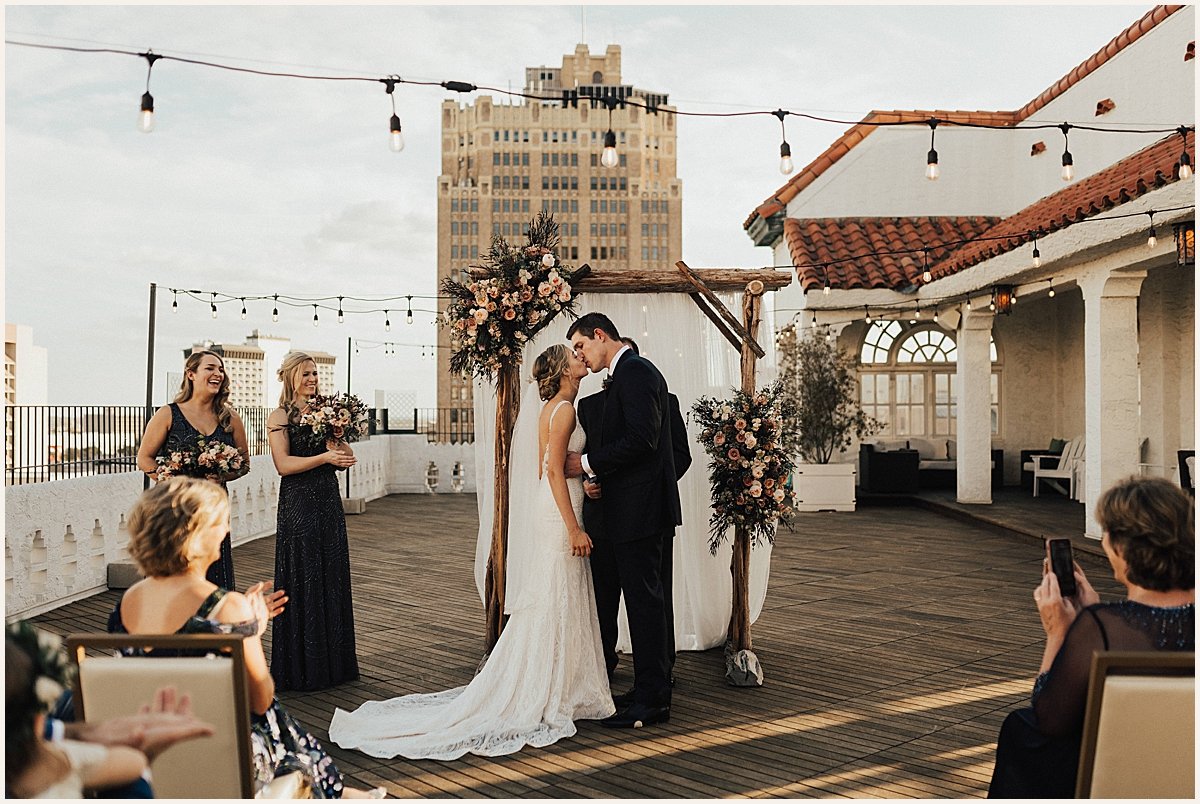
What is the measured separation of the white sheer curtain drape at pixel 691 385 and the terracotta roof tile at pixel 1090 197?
477 cm

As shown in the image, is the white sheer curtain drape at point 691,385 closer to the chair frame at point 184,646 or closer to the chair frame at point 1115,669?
the chair frame at point 184,646

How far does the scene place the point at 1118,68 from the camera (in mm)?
12812

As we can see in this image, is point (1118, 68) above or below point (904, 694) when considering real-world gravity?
above

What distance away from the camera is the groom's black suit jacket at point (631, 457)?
4.79 meters

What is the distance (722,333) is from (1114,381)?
6.15 m

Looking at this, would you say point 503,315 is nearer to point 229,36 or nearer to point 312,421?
point 312,421

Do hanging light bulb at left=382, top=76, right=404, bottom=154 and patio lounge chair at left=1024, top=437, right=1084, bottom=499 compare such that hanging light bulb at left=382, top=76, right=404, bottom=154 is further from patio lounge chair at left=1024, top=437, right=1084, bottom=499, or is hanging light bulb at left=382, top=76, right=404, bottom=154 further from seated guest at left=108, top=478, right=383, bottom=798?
patio lounge chair at left=1024, top=437, right=1084, bottom=499

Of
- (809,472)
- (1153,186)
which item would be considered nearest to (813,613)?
(1153,186)

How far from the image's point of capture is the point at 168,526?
2.81 metres

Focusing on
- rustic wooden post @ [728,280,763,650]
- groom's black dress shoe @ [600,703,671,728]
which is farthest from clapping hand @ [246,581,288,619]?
rustic wooden post @ [728,280,763,650]

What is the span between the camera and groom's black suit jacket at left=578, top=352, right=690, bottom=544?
15.7ft

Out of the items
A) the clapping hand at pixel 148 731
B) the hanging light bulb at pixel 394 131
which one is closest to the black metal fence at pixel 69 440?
the hanging light bulb at pixel 394 131

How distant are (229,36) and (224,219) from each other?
149 feet

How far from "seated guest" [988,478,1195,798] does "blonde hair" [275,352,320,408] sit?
4142 mm
